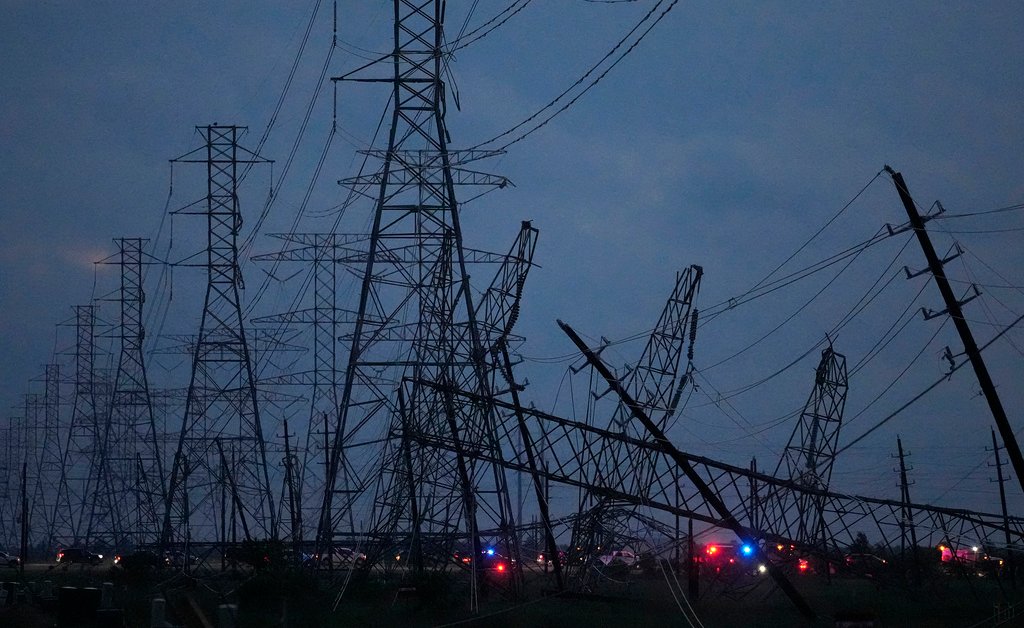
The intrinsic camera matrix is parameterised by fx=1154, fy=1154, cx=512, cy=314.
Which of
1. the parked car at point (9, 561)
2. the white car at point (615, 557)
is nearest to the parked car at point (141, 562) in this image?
the white car at point (615, 557)

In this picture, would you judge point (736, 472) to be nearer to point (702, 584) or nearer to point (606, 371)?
point (606, 371)

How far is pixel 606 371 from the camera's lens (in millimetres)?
34156

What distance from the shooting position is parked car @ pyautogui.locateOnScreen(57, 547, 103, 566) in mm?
75406

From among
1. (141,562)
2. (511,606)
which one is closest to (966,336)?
(511,606)

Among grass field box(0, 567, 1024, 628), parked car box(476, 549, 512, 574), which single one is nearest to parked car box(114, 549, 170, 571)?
grass field box(0, 567, 1024, 628)

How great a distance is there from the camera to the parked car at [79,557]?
75406 mm

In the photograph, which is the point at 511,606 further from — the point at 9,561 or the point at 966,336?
the point at 9,561

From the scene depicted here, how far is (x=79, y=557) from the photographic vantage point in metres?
83.4

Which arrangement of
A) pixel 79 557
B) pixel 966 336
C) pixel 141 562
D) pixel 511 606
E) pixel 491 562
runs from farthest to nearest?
pixel 79 557, pixel 141 562, pixel 491 562, pixel 511 606, pixel 966 336

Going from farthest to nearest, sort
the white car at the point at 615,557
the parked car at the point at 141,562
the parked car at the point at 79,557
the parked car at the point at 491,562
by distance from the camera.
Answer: the parked car at the point at 79,557, the parked car at the point at 141,562, the white car at the point at 615,557, the parked car at the point at 491,562

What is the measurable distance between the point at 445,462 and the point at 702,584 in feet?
77.1

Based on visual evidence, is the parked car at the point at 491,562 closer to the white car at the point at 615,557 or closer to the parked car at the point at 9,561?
the white car at the point at 615,557

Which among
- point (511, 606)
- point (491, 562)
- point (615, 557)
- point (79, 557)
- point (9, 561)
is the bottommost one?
point (511, 606)

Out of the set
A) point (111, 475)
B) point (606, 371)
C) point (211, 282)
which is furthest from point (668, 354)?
point (111, 475)
